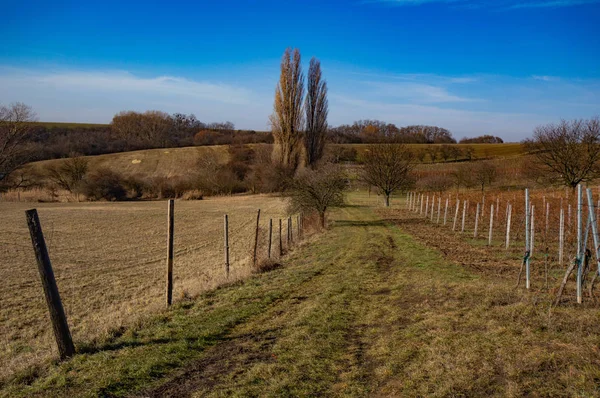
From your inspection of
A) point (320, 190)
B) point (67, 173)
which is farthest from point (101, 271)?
point (67, 173)

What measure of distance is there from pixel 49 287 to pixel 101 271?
11.1 metres

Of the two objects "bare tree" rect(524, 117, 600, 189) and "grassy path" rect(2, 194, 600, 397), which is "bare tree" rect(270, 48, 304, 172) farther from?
"grassy path" rect(2, 194, 600, 397)

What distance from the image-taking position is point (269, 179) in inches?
2194

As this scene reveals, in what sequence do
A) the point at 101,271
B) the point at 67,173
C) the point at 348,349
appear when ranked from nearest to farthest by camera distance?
the point at 348,349
the point at 101,271
the point at 67,173

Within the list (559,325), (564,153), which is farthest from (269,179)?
(559,325)

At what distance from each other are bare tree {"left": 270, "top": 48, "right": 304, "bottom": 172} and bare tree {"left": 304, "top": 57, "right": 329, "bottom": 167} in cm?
95

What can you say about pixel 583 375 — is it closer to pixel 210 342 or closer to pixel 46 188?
pixel 210 342

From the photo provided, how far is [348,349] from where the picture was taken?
5.83 m

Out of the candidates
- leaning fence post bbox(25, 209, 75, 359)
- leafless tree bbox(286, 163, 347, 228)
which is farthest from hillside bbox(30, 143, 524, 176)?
leaning fence post bbox(25, 209, 75, 359)

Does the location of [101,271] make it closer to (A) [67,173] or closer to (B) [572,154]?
(B) [572,154]

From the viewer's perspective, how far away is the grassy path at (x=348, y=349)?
4.62 m

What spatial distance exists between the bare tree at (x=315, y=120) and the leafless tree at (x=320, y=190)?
26526 mm

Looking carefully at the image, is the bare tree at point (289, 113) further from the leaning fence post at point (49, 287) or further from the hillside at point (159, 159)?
the leaning fence post at point (49, 287)

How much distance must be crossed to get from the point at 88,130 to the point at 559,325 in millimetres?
104111
